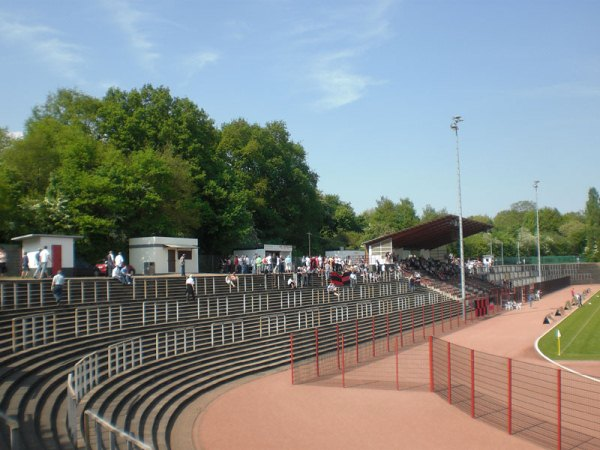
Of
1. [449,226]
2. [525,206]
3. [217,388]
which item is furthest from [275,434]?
[525,206]

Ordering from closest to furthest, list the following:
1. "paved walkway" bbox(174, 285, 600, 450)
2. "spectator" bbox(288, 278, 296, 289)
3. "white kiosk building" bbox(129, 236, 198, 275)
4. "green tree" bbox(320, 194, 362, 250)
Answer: "paved walkway" bbox(174, 285, 600, 450), "spectator" bbox(288, 278, 296, 289), "white kiosk building" bbox(129, 236, 198, 275), "green tree" bbox(320, 194, 362, 250)

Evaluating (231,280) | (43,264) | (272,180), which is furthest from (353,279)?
(272,180)

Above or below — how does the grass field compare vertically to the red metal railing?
below

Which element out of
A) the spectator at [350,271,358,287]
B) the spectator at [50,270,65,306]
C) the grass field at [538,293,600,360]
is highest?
the spectator at [50,270,65,306]

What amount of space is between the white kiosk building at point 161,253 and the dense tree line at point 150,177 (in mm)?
1979

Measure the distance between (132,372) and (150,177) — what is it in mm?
26414

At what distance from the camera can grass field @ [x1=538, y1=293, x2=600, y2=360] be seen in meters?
25.4

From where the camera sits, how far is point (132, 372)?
1741 cm

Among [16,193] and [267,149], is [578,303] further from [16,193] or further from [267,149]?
[16,193]

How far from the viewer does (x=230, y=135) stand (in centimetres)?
6481

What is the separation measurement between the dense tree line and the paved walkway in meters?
20.1

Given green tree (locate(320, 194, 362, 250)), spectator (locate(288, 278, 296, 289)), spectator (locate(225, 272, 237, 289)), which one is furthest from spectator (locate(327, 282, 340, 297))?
green tree (locate(320, 194, 362, 250))

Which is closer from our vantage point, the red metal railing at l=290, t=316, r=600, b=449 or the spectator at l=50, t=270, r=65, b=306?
the red metal railing at l=290, t=316, r=600, b=449

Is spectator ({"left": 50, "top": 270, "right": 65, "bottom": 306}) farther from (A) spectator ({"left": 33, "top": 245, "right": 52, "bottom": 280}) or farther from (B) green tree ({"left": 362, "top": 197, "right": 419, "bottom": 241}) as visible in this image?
(B) green tree ({"left": 362, "top": 197, "right": 419, "bottom": 241})
